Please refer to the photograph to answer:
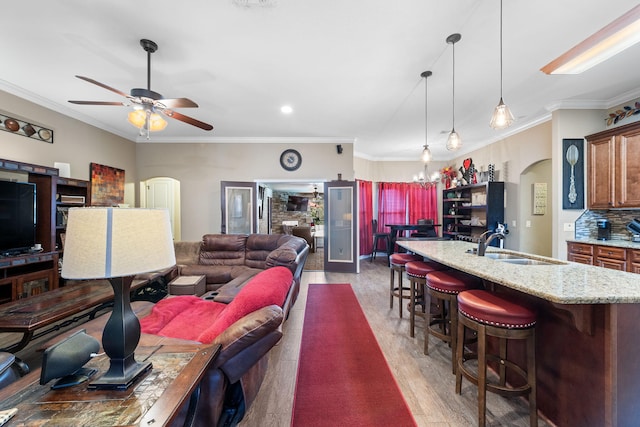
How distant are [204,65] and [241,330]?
2.90 metres

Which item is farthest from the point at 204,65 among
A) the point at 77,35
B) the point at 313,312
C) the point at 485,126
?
the point at 485,126

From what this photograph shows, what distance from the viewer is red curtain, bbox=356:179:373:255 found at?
22.6 feet

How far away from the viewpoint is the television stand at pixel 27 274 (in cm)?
281

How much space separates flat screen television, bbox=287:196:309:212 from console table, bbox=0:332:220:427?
30.8 feet

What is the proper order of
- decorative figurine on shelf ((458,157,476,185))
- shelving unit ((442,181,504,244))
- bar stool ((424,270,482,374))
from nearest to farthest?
1. bar stool ((424,270,482,374))
2. shelving unit ((442,181,504,244))
3. decorative figurine on shelf ((458,157,476,185))

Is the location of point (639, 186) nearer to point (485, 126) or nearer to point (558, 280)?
point (485, 126)

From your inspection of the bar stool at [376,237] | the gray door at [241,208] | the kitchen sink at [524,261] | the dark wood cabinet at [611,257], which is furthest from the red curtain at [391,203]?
the kitchen sink at [524,261]

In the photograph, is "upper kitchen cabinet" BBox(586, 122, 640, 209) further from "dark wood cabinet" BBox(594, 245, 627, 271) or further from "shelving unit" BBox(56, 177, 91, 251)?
"shelving unit" BBox(56, 177, 91, 251)

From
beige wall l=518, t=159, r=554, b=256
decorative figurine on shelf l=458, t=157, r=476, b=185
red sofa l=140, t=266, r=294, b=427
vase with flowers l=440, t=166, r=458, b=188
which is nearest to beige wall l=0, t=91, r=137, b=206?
red sofa l=140, t=266, r=294, b=427

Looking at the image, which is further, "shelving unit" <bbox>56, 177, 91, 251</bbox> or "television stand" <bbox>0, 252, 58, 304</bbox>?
"shelving unit" <bbox>56, 177, 91, 251</bbox>

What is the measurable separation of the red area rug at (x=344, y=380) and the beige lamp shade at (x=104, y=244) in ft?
4.78

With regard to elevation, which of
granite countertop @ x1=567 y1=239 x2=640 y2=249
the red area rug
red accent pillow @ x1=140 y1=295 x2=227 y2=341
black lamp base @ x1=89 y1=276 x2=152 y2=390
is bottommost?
the red area rug

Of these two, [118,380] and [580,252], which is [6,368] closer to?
[118,380]

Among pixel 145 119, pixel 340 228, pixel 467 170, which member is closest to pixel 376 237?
pixel 340 228
